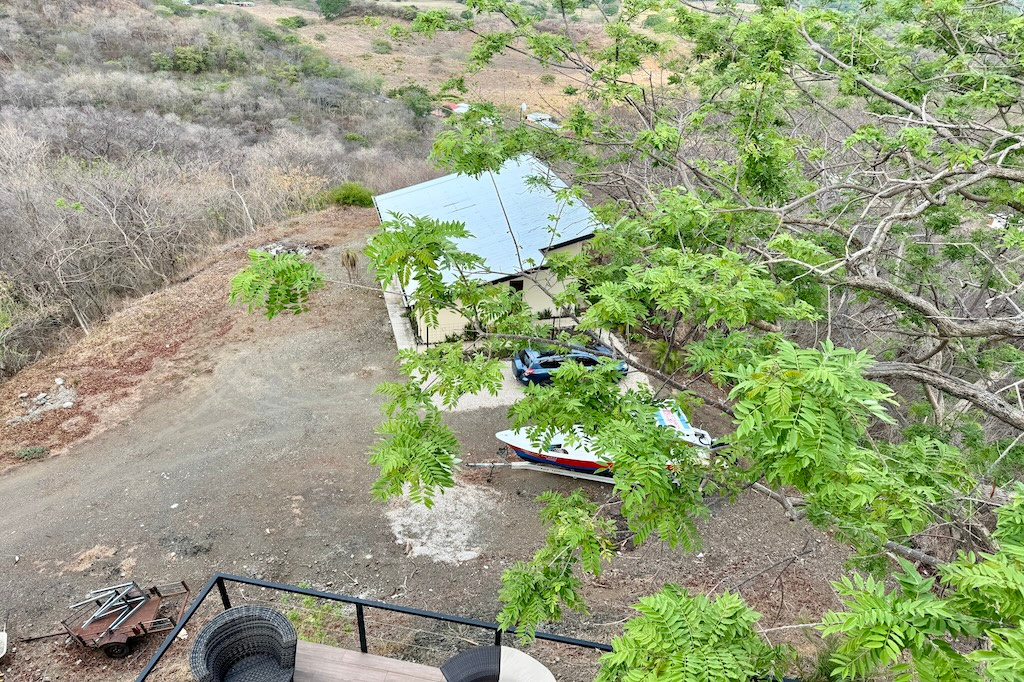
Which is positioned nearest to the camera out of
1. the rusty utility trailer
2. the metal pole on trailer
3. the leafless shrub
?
the rusty utility trailer

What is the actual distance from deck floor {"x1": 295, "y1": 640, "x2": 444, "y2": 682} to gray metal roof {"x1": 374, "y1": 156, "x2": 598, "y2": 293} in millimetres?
8729

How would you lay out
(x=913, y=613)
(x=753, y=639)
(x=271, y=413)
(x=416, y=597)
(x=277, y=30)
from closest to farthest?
(x=913, y=613) → (x=753, y=639) → (x=416, y=597) → (x=271, y=413) → (x=277, y=30)

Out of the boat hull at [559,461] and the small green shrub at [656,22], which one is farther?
the boat hull at [559,461]

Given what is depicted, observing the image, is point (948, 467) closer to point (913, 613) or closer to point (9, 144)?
point (913, 613)

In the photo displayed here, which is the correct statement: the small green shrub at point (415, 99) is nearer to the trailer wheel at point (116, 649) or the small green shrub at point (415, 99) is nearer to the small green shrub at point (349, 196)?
the small green shrub at point (349, 196)

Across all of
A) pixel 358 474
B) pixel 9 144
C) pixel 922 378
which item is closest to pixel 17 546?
pixel 358 474

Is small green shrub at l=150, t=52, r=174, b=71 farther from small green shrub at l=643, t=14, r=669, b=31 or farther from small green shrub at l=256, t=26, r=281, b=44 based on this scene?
small green shrub at l=643, t=14, r=669, b=31

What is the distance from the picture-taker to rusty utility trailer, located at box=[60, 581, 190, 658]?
312 inches

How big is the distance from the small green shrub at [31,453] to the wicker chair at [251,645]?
993 cm

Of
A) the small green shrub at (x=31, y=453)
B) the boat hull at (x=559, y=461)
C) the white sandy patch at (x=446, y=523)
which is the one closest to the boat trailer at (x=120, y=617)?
the white sandy patch at (x=446, y=523)

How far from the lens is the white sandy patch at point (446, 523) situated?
32.7ft

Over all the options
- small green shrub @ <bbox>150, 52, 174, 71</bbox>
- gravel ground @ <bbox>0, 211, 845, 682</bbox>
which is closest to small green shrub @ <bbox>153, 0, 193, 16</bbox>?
small green shrub @ <bbox>150, 52, 174, 71</bbox>

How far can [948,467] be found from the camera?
421 cm

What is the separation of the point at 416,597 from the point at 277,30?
48.5m
